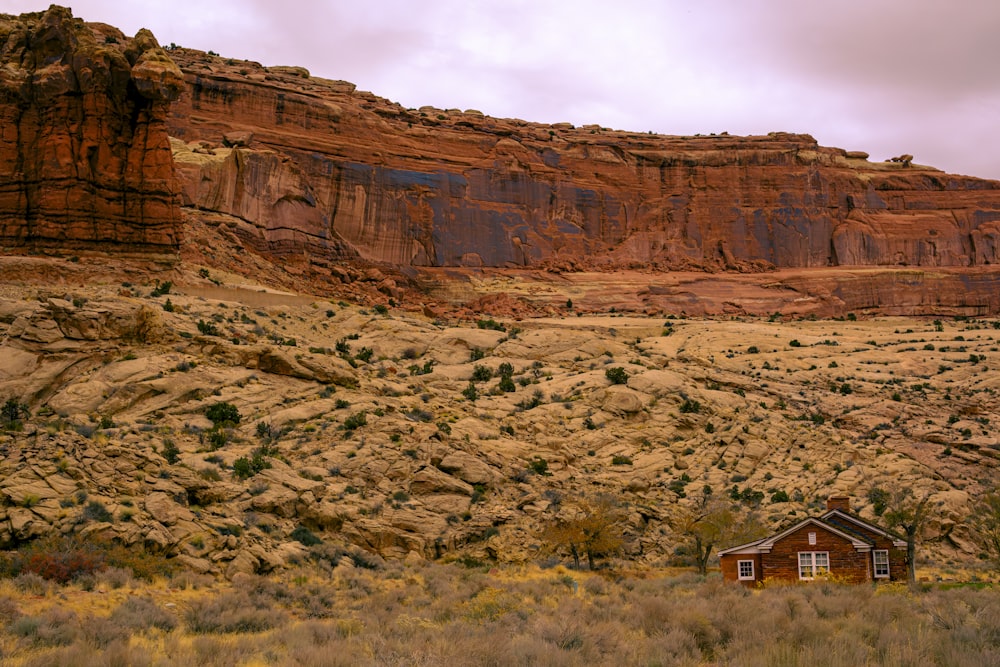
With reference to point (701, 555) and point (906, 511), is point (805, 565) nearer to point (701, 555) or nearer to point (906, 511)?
point (701, 555)

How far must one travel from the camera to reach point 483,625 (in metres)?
14.1

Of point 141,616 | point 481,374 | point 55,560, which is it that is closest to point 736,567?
point 141,616

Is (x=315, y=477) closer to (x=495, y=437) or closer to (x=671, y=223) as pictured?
(x=495, y=437)

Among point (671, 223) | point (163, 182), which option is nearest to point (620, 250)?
point (671, 223)

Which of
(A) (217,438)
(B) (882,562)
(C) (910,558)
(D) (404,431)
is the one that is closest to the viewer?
(B) (882,562)

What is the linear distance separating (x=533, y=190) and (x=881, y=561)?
58.5 m

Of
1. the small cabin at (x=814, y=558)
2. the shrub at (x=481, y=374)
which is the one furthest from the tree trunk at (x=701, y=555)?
the shrub at (x=481, y=374)

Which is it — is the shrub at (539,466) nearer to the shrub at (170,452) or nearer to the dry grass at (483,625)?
the dry grass at (483,625)

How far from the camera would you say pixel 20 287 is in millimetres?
38219

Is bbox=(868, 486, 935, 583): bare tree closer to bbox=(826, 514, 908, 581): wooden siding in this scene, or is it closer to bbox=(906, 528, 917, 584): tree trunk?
bbox=(906, 528, 917, 584): tree trunk

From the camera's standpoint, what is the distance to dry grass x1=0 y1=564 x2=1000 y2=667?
36.1 feet

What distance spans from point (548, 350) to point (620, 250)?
35.7 metres

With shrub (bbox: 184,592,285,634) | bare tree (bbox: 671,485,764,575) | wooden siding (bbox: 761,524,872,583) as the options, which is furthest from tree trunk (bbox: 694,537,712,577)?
shrub (bbox: 184,592,285,634)

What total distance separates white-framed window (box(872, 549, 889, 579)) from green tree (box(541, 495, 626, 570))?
7.25 metres
